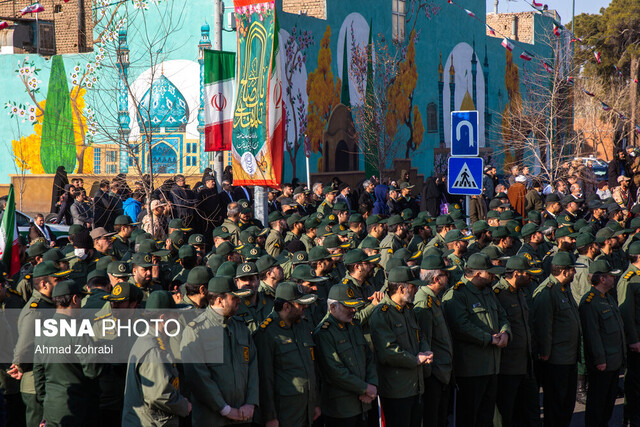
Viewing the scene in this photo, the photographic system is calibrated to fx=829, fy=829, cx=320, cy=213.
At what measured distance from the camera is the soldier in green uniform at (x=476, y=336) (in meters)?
8.28

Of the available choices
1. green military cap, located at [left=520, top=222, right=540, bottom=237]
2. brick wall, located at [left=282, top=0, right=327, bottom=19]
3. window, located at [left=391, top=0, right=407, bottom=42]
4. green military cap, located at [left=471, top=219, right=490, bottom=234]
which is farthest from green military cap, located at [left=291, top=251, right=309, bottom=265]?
window, located at [left=391, top=0, right=407, bottom=42]

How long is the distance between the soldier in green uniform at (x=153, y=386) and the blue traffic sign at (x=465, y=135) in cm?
685

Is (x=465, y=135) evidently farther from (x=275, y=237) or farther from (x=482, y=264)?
(x=482, y=264)

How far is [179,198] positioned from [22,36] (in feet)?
55.5

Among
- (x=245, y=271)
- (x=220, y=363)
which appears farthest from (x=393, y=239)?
(x=220, y=363)

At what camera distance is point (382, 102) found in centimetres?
2809

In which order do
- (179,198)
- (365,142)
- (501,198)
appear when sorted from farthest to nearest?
1. (365,142)
2. (501,198)
3. (179,198)

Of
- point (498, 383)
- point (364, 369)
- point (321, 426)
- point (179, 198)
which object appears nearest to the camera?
point (364, 369)

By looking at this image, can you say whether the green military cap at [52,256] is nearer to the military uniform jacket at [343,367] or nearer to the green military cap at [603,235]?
the military uniform jacket at [343,367]

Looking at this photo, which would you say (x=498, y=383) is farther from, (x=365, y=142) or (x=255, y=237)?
(x=365, y=142)

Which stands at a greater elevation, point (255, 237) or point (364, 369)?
point (255, 237)

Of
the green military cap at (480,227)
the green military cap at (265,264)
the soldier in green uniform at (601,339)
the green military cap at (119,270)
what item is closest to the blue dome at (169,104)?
the green military cap at (480,227)

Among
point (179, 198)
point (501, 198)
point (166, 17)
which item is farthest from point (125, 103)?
point (501, 198)

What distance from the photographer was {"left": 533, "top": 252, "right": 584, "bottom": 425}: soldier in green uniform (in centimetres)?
891
